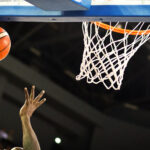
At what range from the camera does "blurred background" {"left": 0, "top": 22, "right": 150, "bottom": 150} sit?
339 inches

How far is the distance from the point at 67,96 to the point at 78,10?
7.52 metres

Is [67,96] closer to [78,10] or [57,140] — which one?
[57,140]

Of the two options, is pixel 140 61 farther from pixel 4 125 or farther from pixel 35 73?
pixel 4 125

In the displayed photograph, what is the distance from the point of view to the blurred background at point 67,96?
8617 millimetres

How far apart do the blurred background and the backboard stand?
553 cm

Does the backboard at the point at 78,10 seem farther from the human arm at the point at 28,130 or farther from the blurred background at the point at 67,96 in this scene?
the blurred background at the point at 67,96

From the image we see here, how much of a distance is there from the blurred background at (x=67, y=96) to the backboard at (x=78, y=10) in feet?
18.1

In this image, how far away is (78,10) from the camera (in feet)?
8.09

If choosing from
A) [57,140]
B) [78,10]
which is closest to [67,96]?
[57,140]

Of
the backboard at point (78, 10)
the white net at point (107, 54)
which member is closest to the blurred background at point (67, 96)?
the white net at point (107, 54)

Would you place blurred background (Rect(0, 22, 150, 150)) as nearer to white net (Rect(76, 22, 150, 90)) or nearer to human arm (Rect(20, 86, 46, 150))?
white net (Rect(76, 22, 150, 90))

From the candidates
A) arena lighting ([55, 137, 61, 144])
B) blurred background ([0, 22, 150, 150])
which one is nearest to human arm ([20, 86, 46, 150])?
blurred background ([0, 22, 150, 150])

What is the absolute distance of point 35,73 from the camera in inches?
355

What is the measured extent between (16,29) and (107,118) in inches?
161
